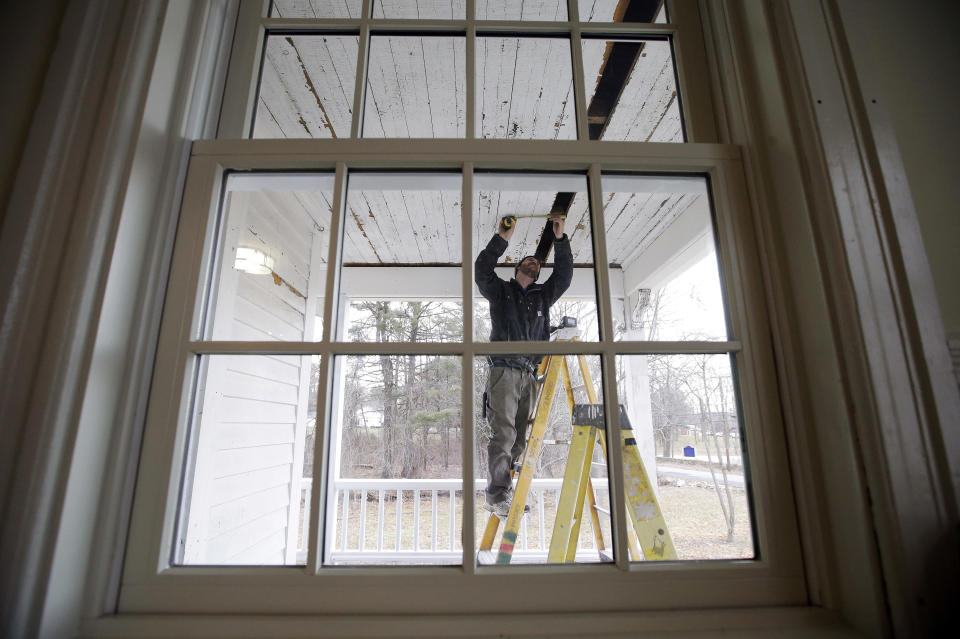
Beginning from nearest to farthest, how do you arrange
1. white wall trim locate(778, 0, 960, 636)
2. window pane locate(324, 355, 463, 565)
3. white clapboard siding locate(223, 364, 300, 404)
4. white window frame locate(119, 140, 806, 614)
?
white wall trim locate(778, 0, 960, 636), white window frame locate(119, 140, 806, 614), window pane locate(324, 355, 463, 565), white clapboard siding locate(223, 364, 300, 404)

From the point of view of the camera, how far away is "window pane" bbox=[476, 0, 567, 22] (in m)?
1.01

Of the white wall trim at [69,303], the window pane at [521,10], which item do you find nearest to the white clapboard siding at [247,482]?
the white wall trim at [69,303]

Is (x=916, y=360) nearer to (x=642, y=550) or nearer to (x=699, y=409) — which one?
(x=699, y=409)

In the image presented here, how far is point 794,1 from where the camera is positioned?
76 cm

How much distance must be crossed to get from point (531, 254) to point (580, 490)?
51 cm

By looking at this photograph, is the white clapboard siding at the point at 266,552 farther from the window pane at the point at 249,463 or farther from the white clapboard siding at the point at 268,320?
the white clapboard siding at the point at 268,320

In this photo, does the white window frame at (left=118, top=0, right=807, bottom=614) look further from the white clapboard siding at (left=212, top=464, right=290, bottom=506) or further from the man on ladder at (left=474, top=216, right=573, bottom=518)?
the white clapboard siding at (left=212, top=464, right=290, bottom=506)

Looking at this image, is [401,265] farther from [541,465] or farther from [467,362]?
[541,465]

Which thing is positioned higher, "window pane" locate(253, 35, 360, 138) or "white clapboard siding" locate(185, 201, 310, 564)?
"window pane" locate(253, 35, 360, 138)

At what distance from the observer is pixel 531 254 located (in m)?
0.93

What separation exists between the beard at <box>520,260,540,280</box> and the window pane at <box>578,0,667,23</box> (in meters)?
0.64

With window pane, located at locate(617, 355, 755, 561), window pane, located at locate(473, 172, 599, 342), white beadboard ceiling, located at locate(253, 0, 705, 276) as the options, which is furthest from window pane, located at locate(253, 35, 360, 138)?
window pane, located at locate(617, 355, 755, 561)

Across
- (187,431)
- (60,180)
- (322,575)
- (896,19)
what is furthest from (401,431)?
(896,19)

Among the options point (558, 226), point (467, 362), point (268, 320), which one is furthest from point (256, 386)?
point (558, 226)
